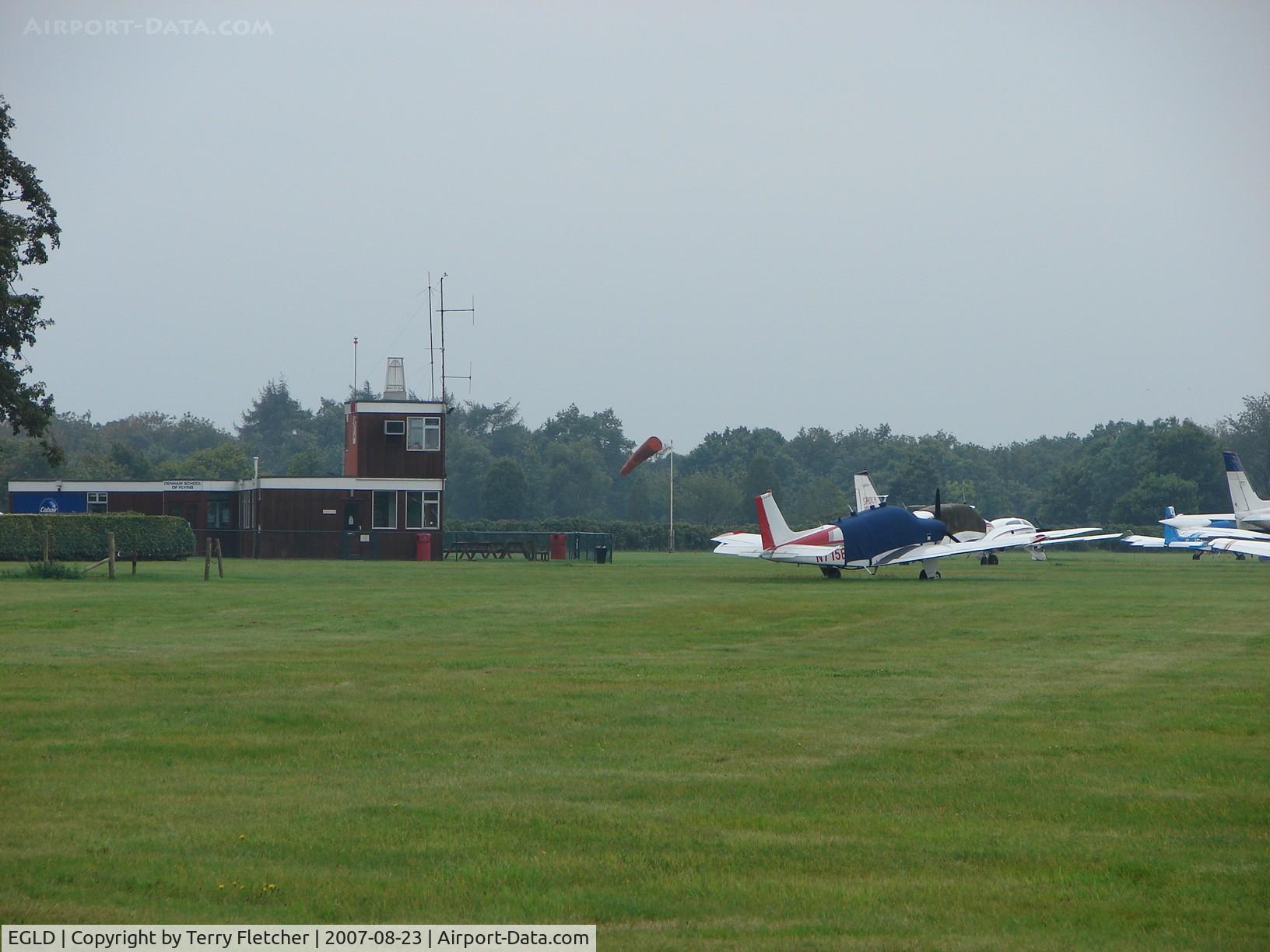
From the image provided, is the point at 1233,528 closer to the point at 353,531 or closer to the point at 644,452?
the point at 644,452

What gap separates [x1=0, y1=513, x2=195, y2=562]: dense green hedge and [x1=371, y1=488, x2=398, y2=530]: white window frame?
10.1 metres

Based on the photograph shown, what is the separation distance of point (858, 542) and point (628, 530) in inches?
1613

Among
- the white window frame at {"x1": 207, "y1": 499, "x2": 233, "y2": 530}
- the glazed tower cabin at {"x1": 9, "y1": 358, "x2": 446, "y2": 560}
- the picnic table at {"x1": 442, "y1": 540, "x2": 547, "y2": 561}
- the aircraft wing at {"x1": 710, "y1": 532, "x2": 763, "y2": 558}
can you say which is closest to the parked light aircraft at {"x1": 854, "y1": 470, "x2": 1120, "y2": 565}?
the aircraft wing at {"x1": 710, "y1": 532, "x2": 763, "y2": 558}

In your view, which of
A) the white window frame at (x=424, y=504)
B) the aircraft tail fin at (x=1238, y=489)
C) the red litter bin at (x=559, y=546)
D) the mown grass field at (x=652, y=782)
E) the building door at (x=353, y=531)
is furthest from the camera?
the red litter bin at (x=559, y=546)

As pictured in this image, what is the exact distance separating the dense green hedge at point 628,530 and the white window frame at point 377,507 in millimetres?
25358

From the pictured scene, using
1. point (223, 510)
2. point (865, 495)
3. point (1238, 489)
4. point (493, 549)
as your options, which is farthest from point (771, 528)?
point (223, 510)

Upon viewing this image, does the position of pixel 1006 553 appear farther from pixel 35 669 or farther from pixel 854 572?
pixel 35 669

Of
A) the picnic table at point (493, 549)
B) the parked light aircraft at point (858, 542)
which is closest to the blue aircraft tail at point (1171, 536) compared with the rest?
the parked light aircraft at point (858, 542)

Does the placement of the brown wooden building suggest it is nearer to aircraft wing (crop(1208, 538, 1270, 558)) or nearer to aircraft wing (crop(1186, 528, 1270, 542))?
aircraft wing (crop(1208, 538, 1270, 558))

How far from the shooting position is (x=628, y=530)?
7800 centimetres

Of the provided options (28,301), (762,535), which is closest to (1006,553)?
(762,535)

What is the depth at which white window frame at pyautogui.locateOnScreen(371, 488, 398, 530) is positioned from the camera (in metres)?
50.5

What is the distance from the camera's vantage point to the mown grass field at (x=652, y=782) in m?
6.08

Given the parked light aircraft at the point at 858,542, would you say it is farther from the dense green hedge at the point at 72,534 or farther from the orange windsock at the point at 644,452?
the orange windsock at the point at 644,452
